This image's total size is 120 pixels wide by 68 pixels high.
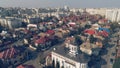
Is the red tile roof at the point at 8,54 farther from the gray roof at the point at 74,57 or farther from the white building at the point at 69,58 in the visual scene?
the gray roof at the point at 74,57

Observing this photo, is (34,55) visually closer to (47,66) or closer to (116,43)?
(47,66)

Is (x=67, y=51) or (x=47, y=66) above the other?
→ (x=67, y=51)

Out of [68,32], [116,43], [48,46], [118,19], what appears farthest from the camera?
[118,19]

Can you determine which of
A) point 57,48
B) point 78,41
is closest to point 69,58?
point 57,48

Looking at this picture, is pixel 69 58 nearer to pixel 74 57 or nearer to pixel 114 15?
pixel 74 57

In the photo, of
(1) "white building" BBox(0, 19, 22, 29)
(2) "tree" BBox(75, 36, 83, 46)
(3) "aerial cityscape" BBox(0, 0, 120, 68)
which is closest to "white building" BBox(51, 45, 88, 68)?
(3) "aerial cityscape" BBox(0, 0, 120, 68)

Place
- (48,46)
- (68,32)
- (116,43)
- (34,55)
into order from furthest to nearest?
(68,32)
(116,43)
(48,46)
(34,55)

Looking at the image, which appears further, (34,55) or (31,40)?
(31,40)

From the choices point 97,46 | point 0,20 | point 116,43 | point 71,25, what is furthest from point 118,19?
point 0,20
